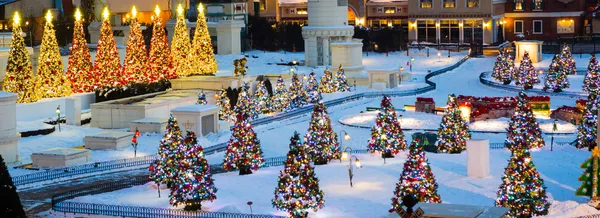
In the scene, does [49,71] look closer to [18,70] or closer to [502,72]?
[18,70]

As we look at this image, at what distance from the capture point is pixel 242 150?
43.5 m

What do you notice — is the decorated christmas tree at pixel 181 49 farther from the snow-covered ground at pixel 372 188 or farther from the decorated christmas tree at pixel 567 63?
the decorated christmas tree at pixel 567 63

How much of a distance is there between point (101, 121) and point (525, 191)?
2595 cm

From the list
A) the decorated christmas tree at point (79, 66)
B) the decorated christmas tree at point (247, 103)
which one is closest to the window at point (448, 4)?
the decorated christmas tree at point (247, 103)

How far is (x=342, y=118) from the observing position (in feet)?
198

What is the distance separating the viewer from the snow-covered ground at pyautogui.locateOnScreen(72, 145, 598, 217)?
3697 cm

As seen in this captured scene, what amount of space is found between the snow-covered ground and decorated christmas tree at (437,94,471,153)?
1.19 metres

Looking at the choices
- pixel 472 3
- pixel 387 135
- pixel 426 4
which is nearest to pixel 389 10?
pixel 426 4

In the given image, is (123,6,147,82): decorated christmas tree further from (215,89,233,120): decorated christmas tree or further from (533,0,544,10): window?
(533,0,544,10): window

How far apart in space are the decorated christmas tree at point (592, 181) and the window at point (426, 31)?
2824 inches

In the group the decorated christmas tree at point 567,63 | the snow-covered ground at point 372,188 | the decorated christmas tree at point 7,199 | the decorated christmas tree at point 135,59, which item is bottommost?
the snow-covered ground at point 372,188

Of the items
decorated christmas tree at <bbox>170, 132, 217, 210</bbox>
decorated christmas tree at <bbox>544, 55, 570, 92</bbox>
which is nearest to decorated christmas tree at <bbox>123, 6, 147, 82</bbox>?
decorated christmas tree at <bbox>170, 132, 217, 210</bbox>

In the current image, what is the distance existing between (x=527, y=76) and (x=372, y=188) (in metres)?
35.7

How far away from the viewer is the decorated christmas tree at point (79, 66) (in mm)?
58969
